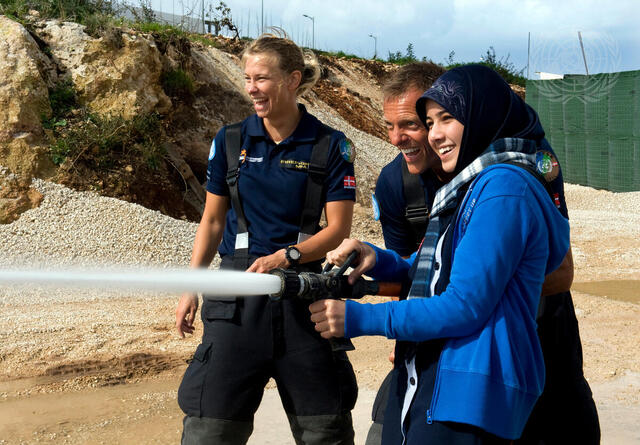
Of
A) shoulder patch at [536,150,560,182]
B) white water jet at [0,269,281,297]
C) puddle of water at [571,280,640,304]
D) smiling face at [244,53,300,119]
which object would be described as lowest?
puddle of water at [571,280,640,304]

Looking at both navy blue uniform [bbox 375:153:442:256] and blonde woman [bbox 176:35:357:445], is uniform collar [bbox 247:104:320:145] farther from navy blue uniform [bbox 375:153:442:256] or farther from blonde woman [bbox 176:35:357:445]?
navy blue uniform [bbox 375:153:442:256]

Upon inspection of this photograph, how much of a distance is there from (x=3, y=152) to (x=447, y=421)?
32.1 ft

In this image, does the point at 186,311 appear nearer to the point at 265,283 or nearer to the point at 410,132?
the point at 265,283

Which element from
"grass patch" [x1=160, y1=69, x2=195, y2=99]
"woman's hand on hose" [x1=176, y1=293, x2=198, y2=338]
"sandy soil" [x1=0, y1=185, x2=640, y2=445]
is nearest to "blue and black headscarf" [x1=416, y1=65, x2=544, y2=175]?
"woman's hand on hose" [x1=176, y1=293, x2=198, y2=338]

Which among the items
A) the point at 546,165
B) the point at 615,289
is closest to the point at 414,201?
the point at 546,165

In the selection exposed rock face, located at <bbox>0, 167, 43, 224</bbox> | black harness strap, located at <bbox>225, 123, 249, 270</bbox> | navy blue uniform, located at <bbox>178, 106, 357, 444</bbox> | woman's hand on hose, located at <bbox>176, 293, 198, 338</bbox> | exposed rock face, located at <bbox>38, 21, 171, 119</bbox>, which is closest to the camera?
navy blue uniform, located at <bbox>178, 106, 357, 444</bbox>

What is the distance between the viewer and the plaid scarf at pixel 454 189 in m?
1.89

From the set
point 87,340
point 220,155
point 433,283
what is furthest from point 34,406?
point 433,283

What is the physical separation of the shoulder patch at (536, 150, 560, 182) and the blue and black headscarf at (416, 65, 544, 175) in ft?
0.20

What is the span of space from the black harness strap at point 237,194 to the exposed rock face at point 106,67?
28.7ft

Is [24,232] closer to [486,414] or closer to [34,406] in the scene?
[34,406]

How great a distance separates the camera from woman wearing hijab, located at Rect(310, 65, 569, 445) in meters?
1.77

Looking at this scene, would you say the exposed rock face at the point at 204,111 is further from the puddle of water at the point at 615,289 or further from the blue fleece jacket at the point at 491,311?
the blue fleece jacket at the point at 491,311

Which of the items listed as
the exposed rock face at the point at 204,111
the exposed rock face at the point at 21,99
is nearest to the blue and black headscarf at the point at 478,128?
the exposed rock face at the point at 21,99
